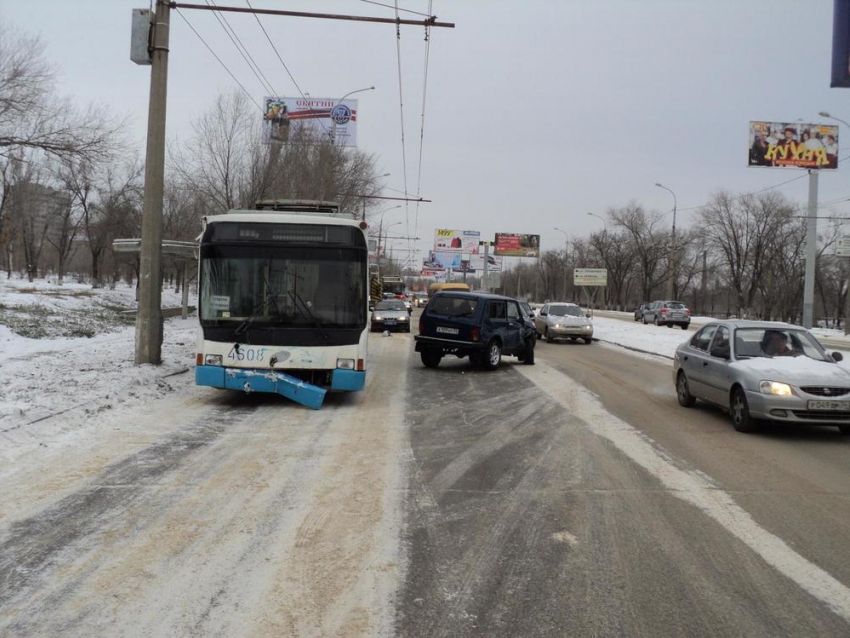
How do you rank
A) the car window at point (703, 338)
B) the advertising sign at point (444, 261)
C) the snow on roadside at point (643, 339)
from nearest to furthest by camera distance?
the car window at point (703, 338) < the snow on roadside at point (643, 339) < the advertising sign at point (444, 261)

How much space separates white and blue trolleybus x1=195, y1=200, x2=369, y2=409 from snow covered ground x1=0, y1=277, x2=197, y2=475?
1.54m

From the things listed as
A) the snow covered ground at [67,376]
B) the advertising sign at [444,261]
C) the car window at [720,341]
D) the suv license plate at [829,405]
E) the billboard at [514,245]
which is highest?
the billboard at [514,245]

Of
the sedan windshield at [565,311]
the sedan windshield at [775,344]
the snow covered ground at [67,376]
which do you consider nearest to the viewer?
the snow covered ground at [67,376]

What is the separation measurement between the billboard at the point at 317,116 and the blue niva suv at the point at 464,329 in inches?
894

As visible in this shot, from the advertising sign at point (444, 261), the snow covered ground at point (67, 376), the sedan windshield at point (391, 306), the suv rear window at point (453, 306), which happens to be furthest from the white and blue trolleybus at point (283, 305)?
the advertising sign at point (444, 261)

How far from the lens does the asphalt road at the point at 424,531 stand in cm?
378

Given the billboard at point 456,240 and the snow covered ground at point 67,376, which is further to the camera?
the billboard at point 456,240

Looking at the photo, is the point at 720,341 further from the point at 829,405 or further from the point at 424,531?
the point at 424,531

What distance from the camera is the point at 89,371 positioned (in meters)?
12.3

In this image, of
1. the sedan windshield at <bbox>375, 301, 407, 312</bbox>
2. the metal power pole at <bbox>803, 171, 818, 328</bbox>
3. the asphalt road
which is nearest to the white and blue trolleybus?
the asphalt road

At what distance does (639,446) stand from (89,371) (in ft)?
30.5

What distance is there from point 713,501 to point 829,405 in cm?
384

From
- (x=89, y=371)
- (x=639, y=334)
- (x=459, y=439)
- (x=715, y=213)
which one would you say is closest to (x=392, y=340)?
(x=639, y=334)

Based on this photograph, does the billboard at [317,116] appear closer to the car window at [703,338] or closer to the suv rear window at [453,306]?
the suv rear window at [453,306]
